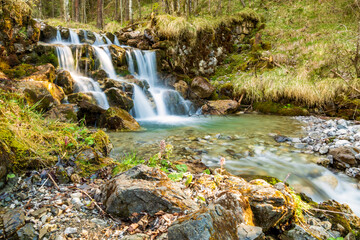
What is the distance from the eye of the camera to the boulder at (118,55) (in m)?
9.98

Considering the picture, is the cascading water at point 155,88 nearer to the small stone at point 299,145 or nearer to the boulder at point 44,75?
the boulder at point 44,75

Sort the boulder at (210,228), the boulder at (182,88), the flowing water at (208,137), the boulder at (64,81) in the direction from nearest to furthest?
the boulder at (210,228) → the flowing water at (208,137) → the boulder at (64,81) → the boulder at (182,88)

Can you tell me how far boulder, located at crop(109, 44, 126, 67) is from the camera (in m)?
9.98

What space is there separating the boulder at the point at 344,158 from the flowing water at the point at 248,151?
0.27m

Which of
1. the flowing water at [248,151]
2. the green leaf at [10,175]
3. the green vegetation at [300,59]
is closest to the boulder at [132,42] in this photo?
the green vegetation at [300,59]

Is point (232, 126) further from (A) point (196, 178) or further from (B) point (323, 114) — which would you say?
(A) point (196, 178)

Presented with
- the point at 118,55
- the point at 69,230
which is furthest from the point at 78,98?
the point at 69,230

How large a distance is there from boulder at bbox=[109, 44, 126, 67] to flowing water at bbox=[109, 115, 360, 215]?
173 inches

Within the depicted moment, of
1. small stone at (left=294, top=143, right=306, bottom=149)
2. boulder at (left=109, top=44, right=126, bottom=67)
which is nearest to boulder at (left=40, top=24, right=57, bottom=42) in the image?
boulder at (left=109, top=44, right=126, bottom=67)

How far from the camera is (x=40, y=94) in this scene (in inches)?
212

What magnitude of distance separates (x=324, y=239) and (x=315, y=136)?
4.71 meters

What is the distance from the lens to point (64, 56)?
8.62 meters

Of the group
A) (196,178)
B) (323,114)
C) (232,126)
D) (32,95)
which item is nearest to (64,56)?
(32,95)

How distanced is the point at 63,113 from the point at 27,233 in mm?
4531
